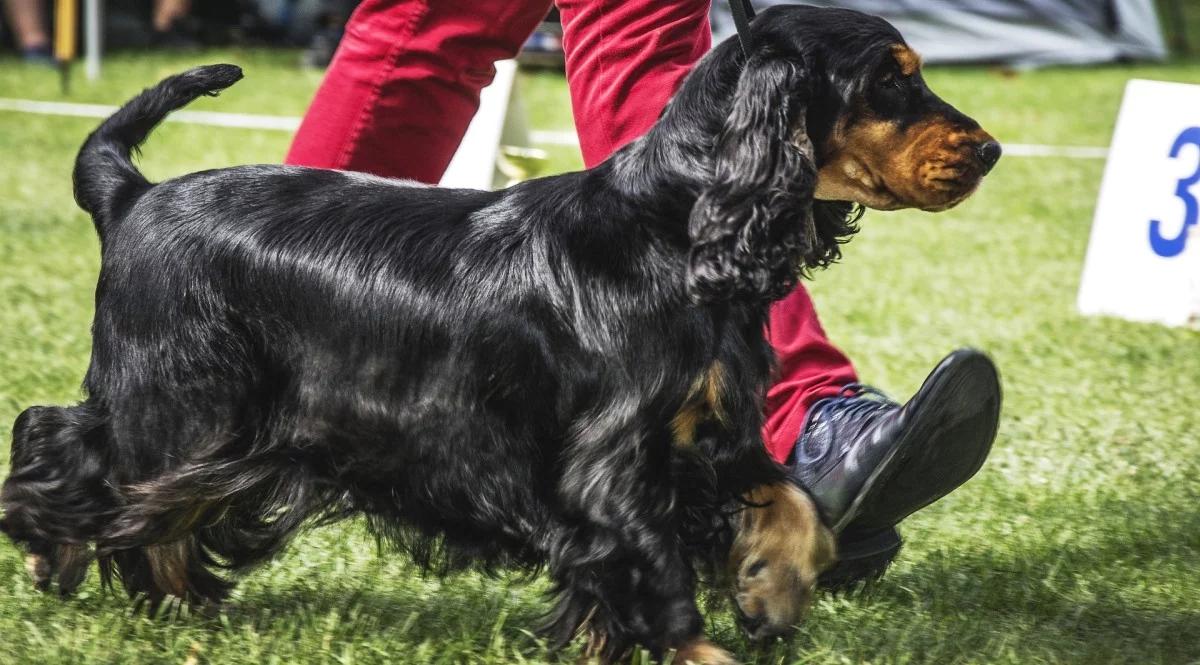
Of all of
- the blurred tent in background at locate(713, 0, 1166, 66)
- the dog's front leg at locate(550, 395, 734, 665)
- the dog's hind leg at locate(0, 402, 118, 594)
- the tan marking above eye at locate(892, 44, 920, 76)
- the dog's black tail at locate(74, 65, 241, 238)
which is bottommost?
the blurred tent in background at locate(713, 0, 1166, 66)

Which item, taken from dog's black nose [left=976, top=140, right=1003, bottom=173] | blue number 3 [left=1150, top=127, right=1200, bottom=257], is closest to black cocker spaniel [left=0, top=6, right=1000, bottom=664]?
dog's black nose [left=976, top=140, right=1003, bottom=173]

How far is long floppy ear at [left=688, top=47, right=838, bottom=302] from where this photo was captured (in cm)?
217

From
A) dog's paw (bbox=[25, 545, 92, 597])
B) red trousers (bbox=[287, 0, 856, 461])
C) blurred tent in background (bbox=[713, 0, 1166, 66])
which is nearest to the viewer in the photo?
dog's paw (bbox=[25, 545, 92, 597])

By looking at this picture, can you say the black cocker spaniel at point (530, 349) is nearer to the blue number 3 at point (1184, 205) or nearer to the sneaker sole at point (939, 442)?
the sneaker sole at point (939, 442)

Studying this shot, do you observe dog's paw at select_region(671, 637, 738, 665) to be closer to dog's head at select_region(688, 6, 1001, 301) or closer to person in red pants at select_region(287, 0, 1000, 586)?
person in red pants at select_region(287, 0, 1000, 586)

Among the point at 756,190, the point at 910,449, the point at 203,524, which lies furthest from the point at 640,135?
the point at 203,524

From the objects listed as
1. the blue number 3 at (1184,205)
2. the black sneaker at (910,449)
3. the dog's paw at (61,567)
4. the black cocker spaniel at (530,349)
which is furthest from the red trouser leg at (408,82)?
the blue number 3 at (1184,205)

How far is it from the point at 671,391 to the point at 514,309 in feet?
0.92

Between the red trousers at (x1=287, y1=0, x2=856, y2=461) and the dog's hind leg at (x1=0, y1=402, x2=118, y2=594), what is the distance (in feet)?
2.45

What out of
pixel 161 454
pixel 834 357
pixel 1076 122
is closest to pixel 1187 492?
pixel 834 357

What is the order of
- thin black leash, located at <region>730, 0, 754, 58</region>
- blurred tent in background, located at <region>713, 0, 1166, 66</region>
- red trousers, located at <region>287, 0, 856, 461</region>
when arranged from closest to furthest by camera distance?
1. thin black leash, located at <region>730, 0, 754, 58</region>
2. red trousers, located at <region>287, 0, 856, 461</region>
3. blurred tent in background, located at <region>713, 0, 1166, 66</region>

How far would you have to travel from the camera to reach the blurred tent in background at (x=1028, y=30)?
13.5m

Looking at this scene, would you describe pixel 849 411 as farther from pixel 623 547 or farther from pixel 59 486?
pixel 59 486

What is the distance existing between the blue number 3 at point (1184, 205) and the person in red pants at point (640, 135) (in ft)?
8.65
